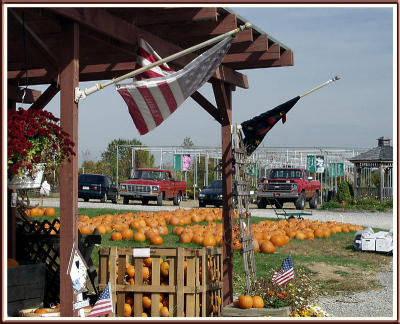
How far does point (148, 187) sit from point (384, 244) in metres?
15.8

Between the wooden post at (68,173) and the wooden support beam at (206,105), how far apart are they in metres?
3.00

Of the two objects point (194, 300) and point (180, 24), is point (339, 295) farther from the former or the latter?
point (180, 24)

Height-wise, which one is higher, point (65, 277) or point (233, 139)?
point (233, 139)

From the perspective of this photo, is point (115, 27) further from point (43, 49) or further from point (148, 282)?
point (148, 282)

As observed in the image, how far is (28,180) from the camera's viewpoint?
5.23 m

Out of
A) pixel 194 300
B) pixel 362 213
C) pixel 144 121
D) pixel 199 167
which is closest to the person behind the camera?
pixel 144 121

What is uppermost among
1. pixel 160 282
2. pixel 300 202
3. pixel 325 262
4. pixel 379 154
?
pixel 379 154

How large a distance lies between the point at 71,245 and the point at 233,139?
Answer: 3302mm

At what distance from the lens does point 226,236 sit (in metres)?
8.21

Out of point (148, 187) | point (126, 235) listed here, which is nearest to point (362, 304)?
point (126, 235)

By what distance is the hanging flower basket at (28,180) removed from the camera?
514cm

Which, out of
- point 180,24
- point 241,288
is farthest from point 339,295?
point 180,24

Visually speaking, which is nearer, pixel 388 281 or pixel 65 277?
pixel 65 277

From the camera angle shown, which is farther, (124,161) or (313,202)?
(124,161)
